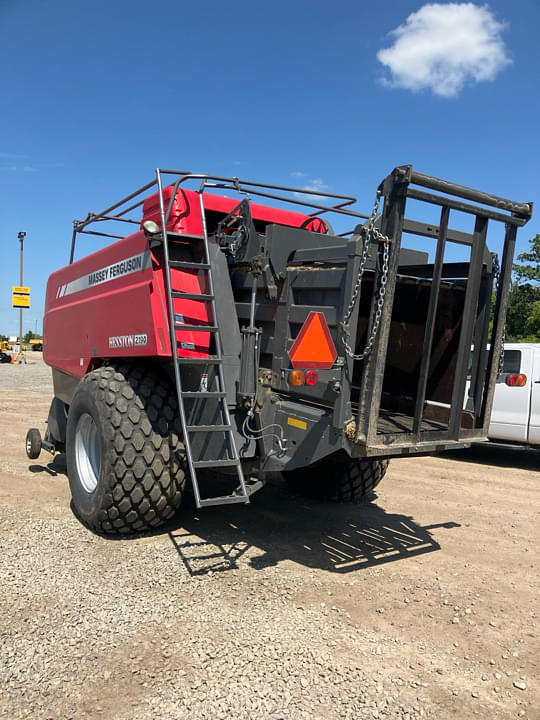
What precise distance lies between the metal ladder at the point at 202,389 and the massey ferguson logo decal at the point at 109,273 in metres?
0.23

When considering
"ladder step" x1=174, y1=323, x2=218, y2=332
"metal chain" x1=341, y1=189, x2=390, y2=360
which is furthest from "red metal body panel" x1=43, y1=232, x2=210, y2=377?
"metal chain" x1=341, y1=189, x2=390, y2=360

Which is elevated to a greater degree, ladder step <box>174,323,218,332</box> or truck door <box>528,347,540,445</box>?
ladder step <box>174,323,218,332</box>

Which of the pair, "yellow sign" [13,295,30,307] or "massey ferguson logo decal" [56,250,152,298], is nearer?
"massey ferguson logo decal" [56,250,152,298]

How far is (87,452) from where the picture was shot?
16.3 feet

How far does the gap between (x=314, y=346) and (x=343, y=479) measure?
2.22 m

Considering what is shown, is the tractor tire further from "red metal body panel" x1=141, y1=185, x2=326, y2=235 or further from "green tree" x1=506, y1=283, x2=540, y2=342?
"green tree" x1=506, y1=283, x2=540, y2=342

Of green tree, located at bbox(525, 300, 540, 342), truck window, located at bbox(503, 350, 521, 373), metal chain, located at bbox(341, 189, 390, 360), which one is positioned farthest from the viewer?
green tree, located at bbox(525, 300, 540, 342)

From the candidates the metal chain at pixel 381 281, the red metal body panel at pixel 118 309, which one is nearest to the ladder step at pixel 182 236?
the red metal body panel at pixel 118 309

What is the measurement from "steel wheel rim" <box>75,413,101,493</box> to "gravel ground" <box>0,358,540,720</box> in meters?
0.38

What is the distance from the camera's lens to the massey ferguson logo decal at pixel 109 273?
14.2ft

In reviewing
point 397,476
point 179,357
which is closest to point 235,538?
point 179,357

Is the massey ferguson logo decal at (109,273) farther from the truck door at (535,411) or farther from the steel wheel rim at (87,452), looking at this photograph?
the truck door at (535,411)

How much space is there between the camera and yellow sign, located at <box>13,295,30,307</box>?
28883mm

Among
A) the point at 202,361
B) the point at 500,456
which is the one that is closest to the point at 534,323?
the point at 500,456
